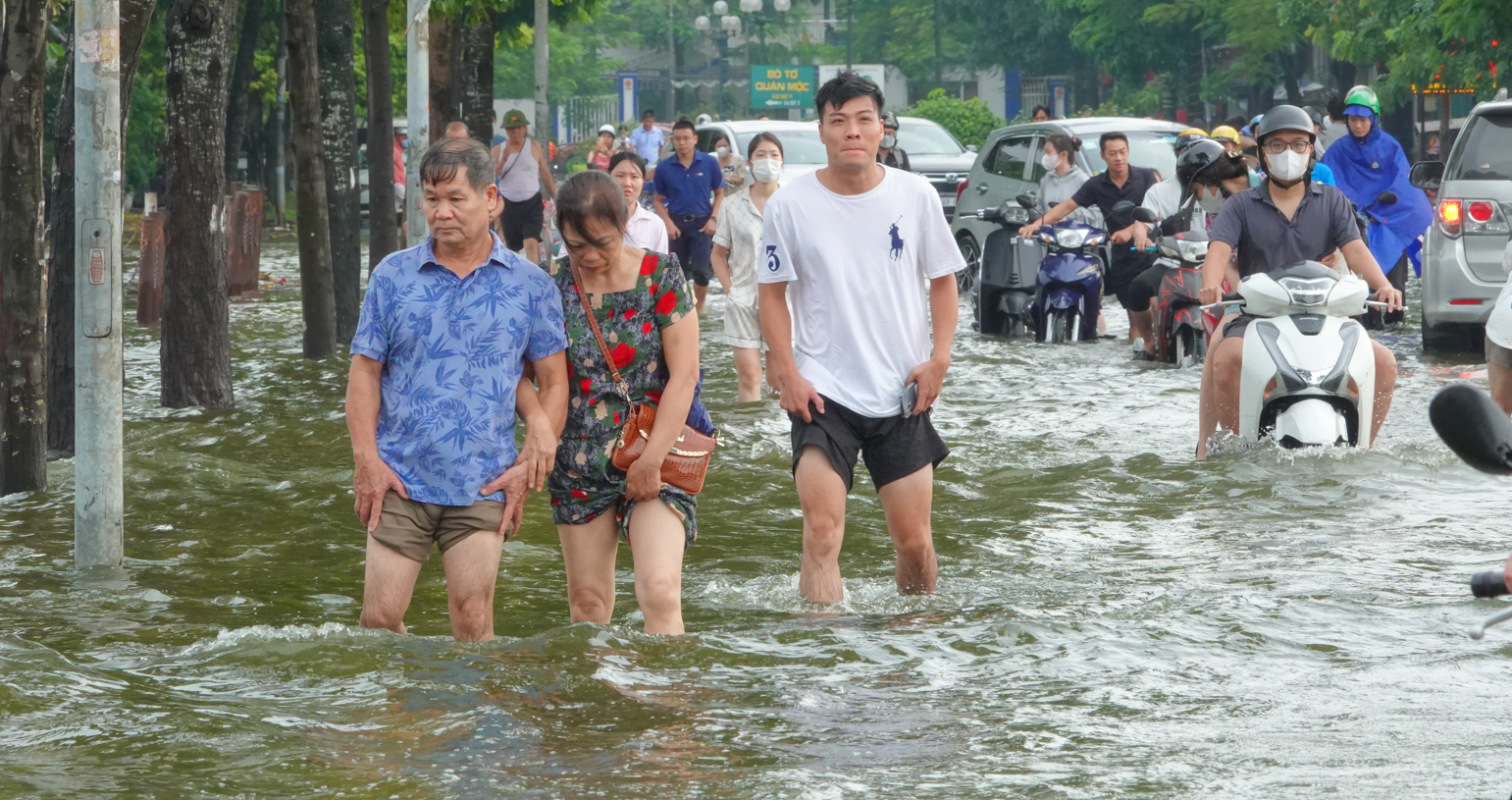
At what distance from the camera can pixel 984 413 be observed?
13430 millimetres

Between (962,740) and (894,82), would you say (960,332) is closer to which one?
(962,740)

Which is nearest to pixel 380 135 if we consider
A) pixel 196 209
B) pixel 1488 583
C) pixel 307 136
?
pixel 307 136

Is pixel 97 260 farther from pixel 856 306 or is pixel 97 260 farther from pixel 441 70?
pixel 441 70

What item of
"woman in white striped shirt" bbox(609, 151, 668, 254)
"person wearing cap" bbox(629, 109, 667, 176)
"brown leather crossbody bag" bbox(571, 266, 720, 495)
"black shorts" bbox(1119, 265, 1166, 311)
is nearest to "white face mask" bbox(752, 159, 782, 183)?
"woman in white striped shirt" bbox(609, 151, 668, 254)

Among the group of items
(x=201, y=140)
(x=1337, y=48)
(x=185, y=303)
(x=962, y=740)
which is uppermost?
(x=1337, y=48)

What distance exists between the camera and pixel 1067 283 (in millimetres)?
17156

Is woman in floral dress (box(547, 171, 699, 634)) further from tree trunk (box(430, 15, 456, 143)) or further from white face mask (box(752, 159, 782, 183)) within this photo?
tree trunk (box(430, 15, 456, 143))

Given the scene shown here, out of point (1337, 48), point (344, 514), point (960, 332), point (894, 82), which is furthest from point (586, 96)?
point (344, 514)

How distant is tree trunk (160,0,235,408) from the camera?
42.3 feet

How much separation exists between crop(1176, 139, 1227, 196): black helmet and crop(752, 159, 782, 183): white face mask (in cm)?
277

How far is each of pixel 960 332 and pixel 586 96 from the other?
Answer: 268 ft

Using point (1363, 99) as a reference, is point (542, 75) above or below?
above

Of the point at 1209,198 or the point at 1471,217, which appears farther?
the point at 1471,217

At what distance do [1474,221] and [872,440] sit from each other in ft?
30.8
